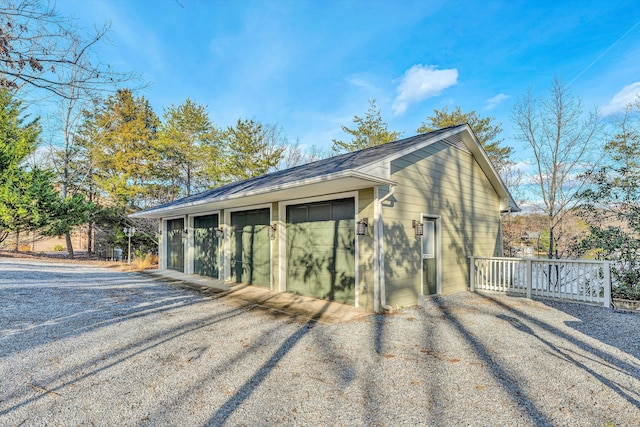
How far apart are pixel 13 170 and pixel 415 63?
53.7ft

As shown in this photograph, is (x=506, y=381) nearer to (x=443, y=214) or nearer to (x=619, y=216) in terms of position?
(x=443, y=214)

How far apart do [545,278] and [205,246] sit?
30.0 ft

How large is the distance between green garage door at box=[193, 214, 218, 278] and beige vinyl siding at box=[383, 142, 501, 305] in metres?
5.79

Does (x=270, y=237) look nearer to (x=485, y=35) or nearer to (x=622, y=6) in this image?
(x=485, y=35)

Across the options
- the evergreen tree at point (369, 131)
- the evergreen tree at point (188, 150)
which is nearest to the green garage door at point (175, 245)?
the evergreen tree at point (188, 150)

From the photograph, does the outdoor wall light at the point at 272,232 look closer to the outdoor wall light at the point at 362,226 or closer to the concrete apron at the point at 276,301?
the concrete apron at the point at 276,301

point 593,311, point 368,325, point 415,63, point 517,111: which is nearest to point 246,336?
point 368,325

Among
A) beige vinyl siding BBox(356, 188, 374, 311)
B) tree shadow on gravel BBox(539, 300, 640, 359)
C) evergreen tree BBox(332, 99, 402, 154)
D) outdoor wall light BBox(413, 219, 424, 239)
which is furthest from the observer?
evergreen tree BBox(332, 99, 402, 154)

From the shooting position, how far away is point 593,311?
5461 millimetres

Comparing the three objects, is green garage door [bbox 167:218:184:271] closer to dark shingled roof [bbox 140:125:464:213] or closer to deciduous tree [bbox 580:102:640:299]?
dark shingled roof [bbox 140:125:464:213]

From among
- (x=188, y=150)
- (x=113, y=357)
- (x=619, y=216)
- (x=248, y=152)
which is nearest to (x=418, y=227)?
(x=619, y=216)

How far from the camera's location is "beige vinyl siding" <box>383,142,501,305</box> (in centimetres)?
578

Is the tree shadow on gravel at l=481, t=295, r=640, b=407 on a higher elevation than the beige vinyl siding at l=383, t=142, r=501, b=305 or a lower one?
lower

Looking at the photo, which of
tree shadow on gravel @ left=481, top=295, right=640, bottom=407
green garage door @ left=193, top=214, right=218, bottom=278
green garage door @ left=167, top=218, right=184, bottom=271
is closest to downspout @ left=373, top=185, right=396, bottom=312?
tree shadow on gravel @ left=481, top=295, right=640, bottom=407
